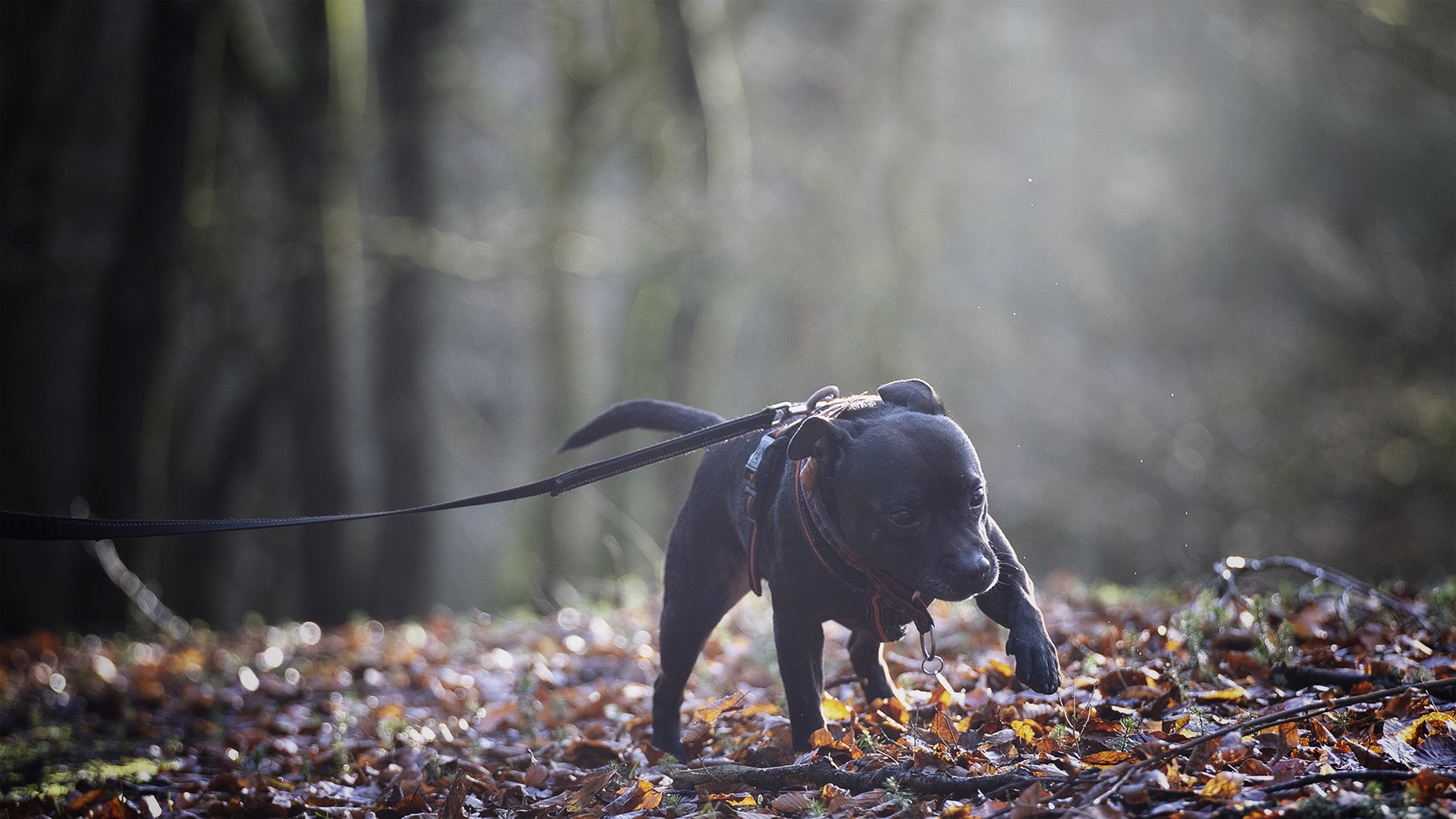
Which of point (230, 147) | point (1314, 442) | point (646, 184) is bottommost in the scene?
point (1314, 442)

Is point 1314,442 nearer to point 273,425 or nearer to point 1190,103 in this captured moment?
point 1190,103

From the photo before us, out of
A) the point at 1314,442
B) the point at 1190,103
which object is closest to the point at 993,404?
the point at 1314,442

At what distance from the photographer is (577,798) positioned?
12.0 feet

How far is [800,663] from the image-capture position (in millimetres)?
3611

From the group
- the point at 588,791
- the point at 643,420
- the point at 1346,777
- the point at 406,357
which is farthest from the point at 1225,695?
the point at 406,357

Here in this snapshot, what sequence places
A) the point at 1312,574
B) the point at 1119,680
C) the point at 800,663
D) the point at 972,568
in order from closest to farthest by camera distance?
1. the point at 972,568
2. the point at 800,663
3. the point at 1119,680
4. the point at 1312,574

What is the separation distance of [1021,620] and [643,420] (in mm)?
1723

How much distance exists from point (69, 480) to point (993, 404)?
12.3m

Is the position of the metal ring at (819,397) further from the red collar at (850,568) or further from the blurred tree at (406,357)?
the blurred tree at (406,357)

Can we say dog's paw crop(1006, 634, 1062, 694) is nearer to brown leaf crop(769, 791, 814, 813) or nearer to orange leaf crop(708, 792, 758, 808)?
brown leaf crop(769, 791, 814, 813)

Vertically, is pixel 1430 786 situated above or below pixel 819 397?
below

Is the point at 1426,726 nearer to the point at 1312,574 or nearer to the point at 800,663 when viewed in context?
the point at 1312,574

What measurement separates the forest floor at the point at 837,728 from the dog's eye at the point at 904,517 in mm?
718

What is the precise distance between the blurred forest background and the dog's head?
28.8ft
